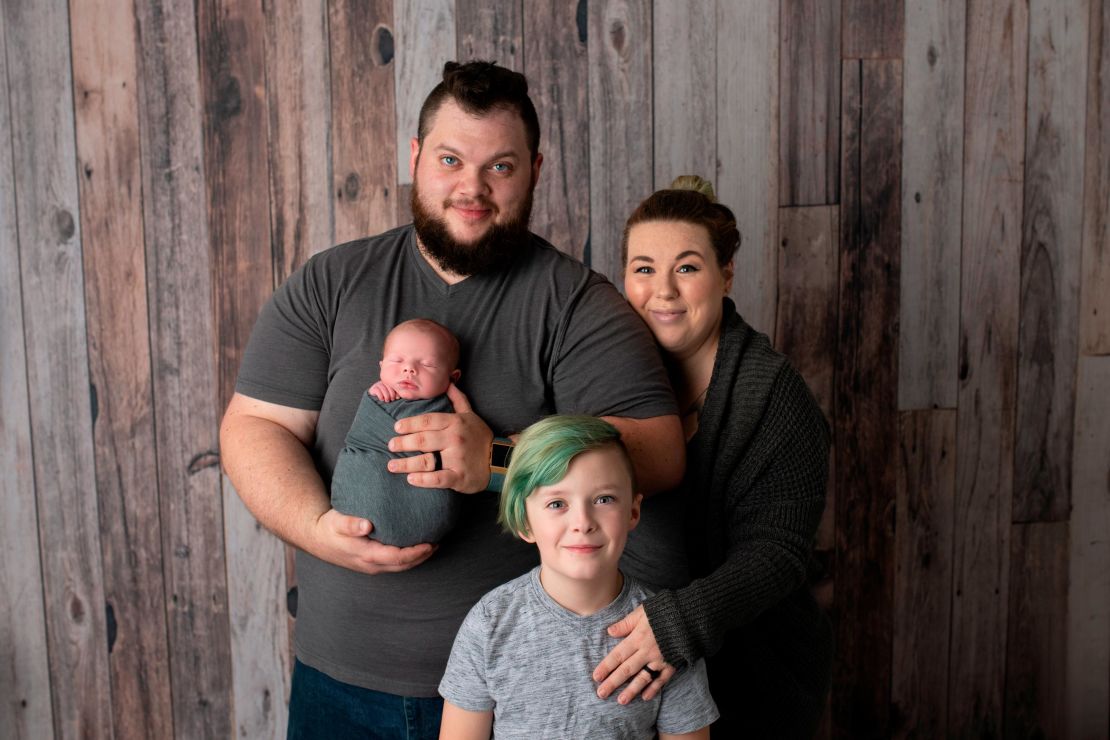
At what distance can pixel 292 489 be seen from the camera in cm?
160

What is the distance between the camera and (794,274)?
2305 mm

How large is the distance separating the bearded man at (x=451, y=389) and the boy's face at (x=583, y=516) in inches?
9.2

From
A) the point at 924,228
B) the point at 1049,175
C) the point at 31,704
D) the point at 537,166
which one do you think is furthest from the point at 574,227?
the point at 31,704

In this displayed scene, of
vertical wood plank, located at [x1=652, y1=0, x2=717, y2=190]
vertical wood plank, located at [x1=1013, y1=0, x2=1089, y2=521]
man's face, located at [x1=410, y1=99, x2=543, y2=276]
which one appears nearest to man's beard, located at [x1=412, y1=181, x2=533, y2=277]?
man's face, located at [x1=410, y1=99, x2=543, y2=276]

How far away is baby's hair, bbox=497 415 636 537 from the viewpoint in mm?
1262

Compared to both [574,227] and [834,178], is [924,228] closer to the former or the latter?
[834,178]

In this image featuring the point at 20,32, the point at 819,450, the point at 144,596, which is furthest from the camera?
the point at 144,596

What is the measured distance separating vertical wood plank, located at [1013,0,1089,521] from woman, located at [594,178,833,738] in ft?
3.49

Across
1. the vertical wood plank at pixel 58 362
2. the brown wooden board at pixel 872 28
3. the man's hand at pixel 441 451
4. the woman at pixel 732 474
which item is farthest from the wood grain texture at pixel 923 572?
the vertical wood plank at pixel 58 362

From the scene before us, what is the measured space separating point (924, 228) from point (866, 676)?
1175 millimetres

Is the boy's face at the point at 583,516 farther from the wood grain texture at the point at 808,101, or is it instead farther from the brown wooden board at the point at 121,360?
the brown wooden board at the point at 121,360

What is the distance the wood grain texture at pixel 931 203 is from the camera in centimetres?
230

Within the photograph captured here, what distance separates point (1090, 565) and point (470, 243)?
77.4 inches

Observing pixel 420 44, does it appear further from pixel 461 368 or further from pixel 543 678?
pixel 543 678
